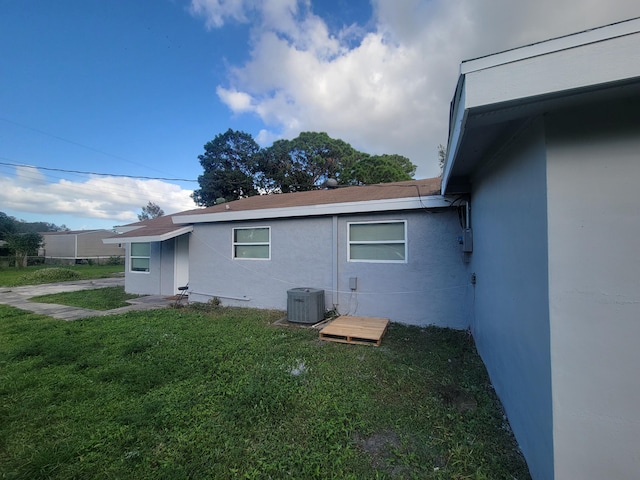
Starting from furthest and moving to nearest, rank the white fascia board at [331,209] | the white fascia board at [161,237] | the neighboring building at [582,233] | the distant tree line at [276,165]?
the distant tree line at [276,165], the white fascia board at [161,237], the white fascia board at [331,209], the neighboring building at [582,233]

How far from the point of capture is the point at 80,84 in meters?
11.5

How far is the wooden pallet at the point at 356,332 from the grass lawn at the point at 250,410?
0.21 meters

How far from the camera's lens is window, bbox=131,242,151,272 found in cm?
1059

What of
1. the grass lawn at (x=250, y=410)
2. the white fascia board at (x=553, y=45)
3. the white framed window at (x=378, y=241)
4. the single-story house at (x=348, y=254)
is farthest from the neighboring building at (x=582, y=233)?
the white framed window at (x=378, y=241)

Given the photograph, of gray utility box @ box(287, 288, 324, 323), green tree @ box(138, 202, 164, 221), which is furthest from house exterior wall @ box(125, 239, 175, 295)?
green tree @ box(138, 202, 164, 221)

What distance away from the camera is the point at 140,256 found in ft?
35.3

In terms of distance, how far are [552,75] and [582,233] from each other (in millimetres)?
920

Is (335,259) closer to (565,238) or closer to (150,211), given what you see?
(565,238)

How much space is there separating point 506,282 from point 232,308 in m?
6.85

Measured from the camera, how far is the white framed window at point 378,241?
232 inches

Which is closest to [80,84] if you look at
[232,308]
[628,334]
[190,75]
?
[190,75]

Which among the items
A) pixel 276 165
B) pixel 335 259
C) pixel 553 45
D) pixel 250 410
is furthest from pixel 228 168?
pixel 553 45

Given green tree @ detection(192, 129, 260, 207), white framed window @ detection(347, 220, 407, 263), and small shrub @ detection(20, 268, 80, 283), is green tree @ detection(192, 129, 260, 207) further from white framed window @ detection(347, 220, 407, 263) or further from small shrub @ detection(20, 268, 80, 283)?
white framed window @ detection(347, 220, 407, 263)

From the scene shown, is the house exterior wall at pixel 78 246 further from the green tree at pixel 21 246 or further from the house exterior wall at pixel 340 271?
the house exterior wall at pixel 340 271
